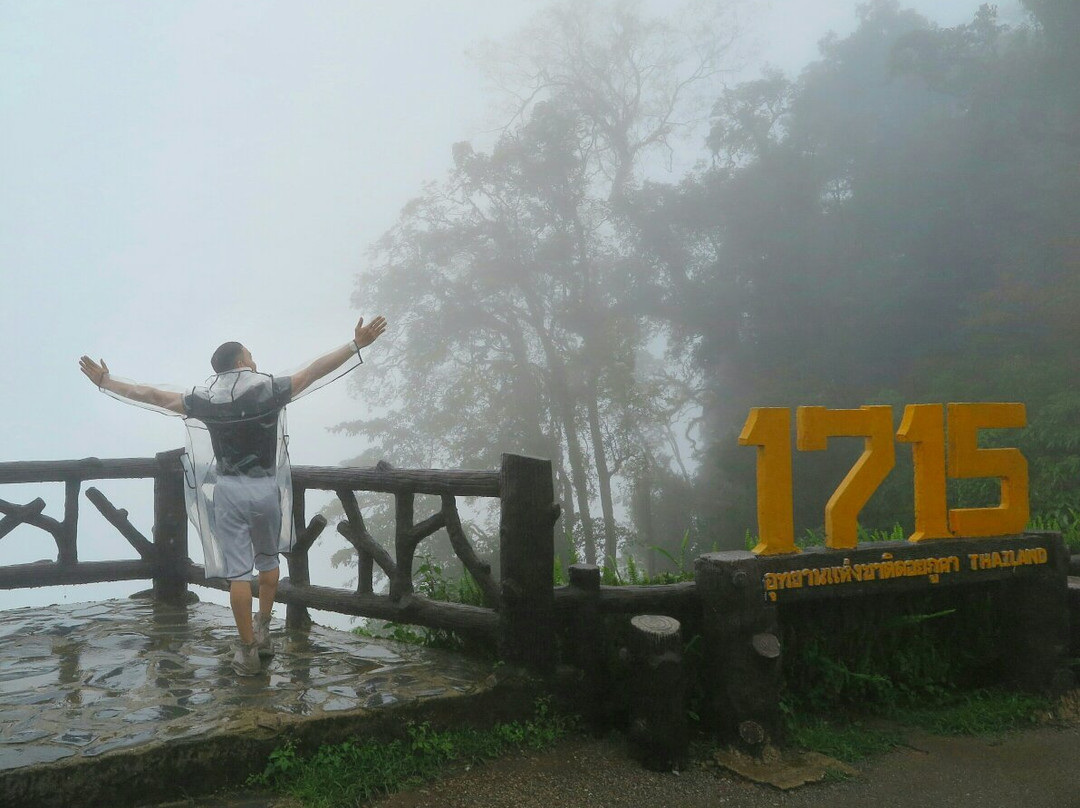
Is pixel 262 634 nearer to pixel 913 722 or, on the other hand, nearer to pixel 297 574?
pixel 297 574

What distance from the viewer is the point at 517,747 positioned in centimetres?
384

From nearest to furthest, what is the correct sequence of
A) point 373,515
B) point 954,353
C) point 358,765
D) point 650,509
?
point 358,765 < point 954,353 < point 373,515 < point 650,509

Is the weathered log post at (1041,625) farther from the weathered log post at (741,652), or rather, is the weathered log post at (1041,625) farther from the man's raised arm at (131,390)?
the man's raised arm at (131,390)

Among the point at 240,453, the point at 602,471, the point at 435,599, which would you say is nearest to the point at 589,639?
the point at 435,599

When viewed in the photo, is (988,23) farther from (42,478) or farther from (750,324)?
(42,478)

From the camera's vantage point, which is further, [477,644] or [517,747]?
[477,644]

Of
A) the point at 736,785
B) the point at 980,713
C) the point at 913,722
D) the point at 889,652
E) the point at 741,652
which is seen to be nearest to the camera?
the point at 736,785

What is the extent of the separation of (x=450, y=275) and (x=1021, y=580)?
Result: 24.6 meters

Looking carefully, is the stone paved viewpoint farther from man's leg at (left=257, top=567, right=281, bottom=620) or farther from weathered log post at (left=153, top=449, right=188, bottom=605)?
weathered log post at (left=153, top=449, right=188, bottom=605)

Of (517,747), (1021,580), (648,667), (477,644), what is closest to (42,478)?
(477,644)

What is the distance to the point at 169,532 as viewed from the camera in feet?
21.5

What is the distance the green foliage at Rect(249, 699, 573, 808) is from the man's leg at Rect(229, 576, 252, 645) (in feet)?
3.01

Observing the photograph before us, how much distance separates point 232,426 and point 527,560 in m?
1.59

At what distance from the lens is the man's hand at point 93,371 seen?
164 inches
